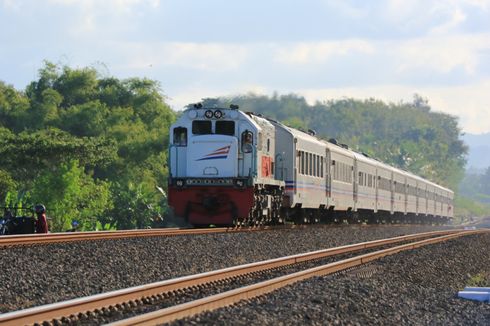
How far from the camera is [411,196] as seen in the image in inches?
2104

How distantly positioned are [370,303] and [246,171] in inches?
521

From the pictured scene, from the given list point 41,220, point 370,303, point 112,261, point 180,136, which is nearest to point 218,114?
Result: point 180,136

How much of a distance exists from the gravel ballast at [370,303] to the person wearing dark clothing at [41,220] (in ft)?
24.1

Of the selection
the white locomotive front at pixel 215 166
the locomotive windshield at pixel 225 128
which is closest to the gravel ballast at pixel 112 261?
the white locomotive front at pixel 215 166

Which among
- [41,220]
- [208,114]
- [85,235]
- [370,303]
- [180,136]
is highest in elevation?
[208,114]

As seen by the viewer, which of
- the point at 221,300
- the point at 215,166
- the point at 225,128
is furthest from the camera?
the point at 225,128

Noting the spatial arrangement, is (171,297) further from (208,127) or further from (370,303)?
(208,127)

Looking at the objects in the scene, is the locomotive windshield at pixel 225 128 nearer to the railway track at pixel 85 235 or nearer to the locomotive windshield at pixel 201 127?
the locomotive windshield at pixel 201 127

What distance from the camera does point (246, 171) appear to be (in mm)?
24297

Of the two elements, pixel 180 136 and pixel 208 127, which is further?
pixel 180 136

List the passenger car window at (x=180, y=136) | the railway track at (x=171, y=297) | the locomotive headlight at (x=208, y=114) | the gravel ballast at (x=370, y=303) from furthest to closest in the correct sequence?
1. the passenger car window at (x=180, y=136)
2. the locomotive headlight at (x=208, y=114)
3. the gravel ballast at (x=370, y=303)
4. the railway track at (x=171, y=297)

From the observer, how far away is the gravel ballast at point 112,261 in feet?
38.9

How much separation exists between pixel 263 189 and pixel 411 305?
13.8 meters

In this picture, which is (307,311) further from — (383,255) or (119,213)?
(119,213)
